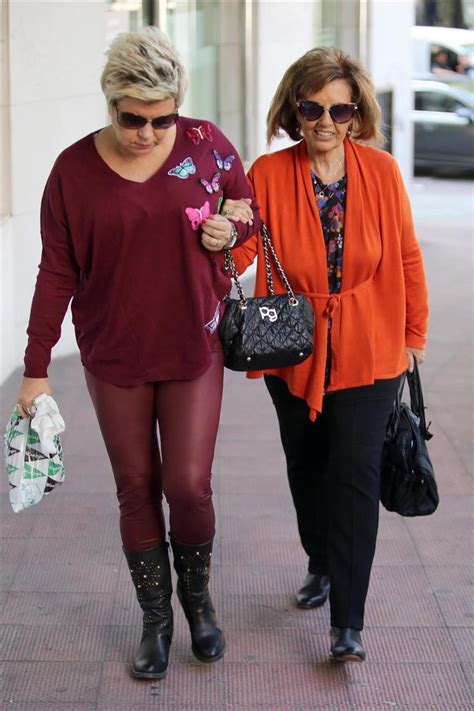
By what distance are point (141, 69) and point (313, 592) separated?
2.07m

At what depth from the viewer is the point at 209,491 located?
387 cm

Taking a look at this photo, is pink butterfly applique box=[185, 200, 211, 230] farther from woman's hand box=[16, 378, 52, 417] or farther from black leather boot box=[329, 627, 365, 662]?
black leather boot box=[329, 627, 365, 662]

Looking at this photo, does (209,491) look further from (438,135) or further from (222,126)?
(438,135)

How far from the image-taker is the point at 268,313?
12.4ft

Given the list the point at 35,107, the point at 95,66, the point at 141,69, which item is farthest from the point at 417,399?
the point at 95,66

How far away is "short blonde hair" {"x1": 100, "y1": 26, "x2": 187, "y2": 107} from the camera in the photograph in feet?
10.9

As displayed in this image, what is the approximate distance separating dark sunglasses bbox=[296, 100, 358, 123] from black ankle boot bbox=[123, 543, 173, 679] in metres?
1.44

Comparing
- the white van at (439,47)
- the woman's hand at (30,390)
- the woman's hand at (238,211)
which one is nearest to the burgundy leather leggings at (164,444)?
the woman's hand at (30,390)

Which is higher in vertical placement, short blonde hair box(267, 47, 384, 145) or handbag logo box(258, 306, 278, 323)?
short blonde hair box(267, 47, 384, 145)

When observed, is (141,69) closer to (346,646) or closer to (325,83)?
(325,83)

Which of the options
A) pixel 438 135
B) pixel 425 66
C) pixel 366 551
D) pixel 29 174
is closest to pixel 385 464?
pixel 366 551

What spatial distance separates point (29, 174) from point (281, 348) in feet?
14.0

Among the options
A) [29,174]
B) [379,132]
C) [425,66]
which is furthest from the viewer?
[425,66]

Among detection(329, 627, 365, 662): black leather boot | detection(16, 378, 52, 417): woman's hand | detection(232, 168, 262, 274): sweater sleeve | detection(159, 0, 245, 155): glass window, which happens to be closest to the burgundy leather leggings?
detection(16, 378, 52, 417): woman's hand
